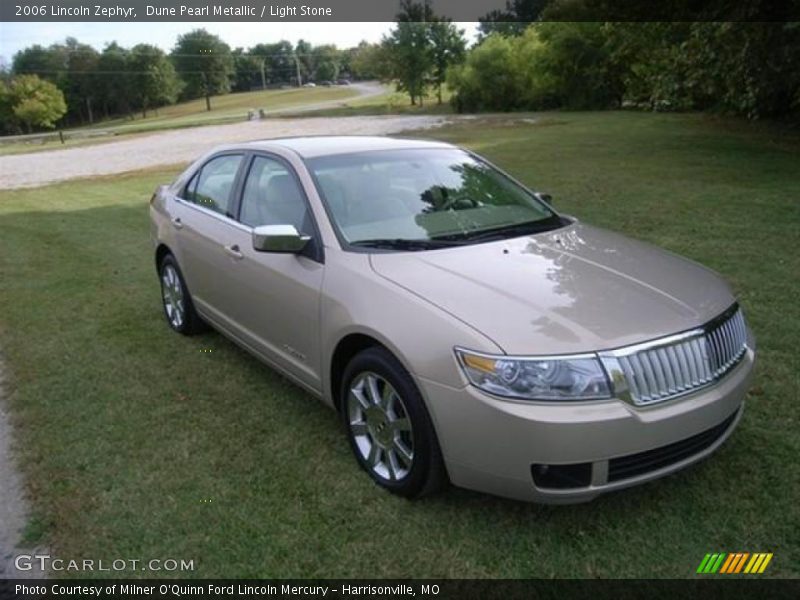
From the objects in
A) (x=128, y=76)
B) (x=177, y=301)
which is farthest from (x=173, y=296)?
(x=128, y=76)

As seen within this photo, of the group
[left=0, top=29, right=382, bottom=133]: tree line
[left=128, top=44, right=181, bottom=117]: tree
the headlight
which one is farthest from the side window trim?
[left=128, top=44, right=181, bottom=117]: tree

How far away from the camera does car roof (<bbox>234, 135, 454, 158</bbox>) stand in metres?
4.14

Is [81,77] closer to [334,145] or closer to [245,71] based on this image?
[245,71]

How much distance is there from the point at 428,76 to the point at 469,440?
176 ft

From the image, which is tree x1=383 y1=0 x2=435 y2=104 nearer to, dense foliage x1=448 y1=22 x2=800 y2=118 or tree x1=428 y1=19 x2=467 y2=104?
tree x1=428 y1=19 x2=467 y2=104

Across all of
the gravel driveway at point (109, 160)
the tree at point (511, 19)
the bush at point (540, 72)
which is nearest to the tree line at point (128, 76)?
the tree at point (511, 19)

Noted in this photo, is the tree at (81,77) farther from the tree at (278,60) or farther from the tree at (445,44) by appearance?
the tree at (445,44)

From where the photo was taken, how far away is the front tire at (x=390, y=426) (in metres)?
2.89

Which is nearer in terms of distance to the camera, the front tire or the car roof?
the front tire

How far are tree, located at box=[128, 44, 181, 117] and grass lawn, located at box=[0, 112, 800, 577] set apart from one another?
3205 inches

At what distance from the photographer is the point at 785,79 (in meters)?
14.0

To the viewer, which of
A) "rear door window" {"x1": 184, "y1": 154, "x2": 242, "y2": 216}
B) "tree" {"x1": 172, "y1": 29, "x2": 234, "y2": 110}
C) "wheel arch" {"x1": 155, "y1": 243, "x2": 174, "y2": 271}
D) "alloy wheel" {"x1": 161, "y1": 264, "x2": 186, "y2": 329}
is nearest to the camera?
"rear door window" {"x1": 184, "y1": 154, "x2": 242, "y2": 216}

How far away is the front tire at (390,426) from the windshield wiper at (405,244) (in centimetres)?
61
